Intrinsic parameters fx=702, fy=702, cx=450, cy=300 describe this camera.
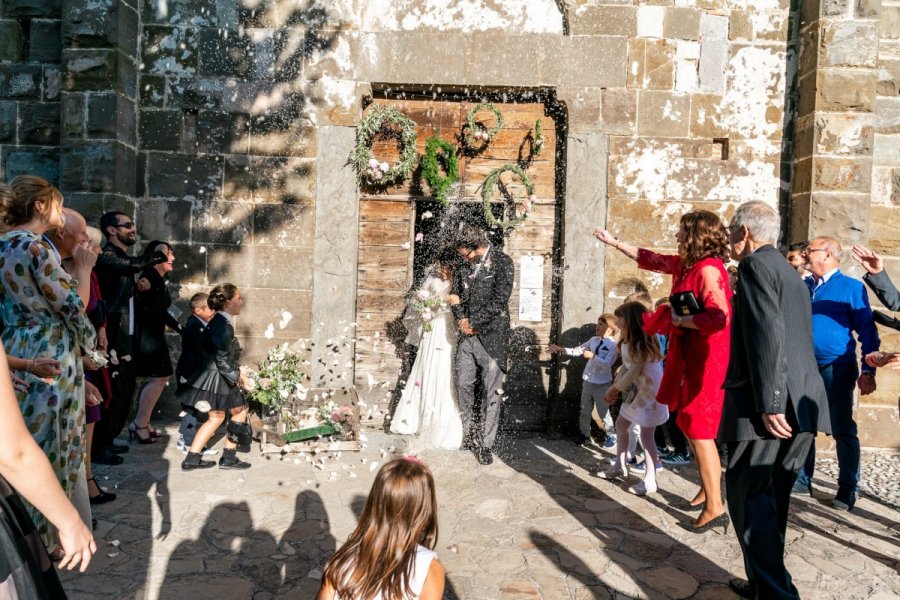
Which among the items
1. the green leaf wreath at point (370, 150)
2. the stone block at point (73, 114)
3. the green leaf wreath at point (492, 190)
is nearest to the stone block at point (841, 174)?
the green leaf wreath at point (492, 190)

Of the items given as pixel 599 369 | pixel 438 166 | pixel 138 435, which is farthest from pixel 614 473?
pixel 138 435

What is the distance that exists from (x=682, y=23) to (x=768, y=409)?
490cm

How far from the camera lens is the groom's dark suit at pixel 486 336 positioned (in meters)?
6.18

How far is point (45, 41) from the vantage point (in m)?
6.79

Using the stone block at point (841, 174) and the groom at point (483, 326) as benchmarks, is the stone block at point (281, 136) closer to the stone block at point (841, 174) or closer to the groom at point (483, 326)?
the groom at point (483, 326)

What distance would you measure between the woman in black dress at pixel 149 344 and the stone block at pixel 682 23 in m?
5.09

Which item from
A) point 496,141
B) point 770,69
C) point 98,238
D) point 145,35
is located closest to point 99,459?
point 98,238

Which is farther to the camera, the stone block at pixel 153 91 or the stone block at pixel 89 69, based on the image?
the stone block at pixel 153 91

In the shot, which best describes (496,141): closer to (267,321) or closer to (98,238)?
(267,321)

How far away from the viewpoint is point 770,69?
6789 millimetres

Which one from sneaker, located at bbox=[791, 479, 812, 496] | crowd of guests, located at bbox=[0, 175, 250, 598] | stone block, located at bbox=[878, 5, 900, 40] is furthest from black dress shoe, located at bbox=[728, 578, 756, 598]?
stone block, located at bbox=[878, 5, 900, 40]

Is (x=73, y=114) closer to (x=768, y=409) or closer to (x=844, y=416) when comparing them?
(x=768, y=409)

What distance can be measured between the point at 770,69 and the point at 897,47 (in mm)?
1156

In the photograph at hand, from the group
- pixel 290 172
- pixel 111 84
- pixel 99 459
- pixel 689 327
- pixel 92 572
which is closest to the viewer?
pixel 92 572
